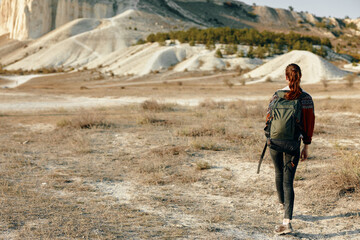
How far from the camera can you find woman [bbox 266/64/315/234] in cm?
412

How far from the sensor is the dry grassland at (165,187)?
454cm

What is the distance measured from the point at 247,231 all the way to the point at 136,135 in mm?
6820

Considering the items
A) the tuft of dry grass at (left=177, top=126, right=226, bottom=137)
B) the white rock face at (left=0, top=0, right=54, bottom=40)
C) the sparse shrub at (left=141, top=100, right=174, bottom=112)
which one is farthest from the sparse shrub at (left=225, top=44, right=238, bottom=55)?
the white rock face at (left=0, top=0, right=54, bottom=40)

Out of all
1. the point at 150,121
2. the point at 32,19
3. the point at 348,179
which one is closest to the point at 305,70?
the point at 150,121

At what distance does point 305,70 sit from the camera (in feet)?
135

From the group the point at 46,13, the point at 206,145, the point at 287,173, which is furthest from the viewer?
the point at 46,13

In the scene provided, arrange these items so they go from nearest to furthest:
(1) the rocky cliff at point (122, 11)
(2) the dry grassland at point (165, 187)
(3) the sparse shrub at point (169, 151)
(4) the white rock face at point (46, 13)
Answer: (2) the dry grassland at point (165, 187), (3) the sparse shrub at point (169, 151), (4) the white rock face at point (46, 13), (1) the rocky cliff at point (122, 11)

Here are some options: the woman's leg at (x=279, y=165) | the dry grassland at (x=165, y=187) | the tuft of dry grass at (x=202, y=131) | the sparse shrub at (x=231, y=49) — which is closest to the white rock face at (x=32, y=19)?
the sparse shrub at (x=231, y=49)

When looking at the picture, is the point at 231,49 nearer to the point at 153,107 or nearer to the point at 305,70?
the point at 305,70

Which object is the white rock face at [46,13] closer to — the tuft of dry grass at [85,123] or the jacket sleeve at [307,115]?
the tuft of dry grass at [85,123]

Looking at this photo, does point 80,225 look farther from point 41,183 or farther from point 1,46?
point 1,46

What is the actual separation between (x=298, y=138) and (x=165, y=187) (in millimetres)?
2794

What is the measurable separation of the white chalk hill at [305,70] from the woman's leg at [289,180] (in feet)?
119

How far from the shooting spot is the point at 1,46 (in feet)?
281
